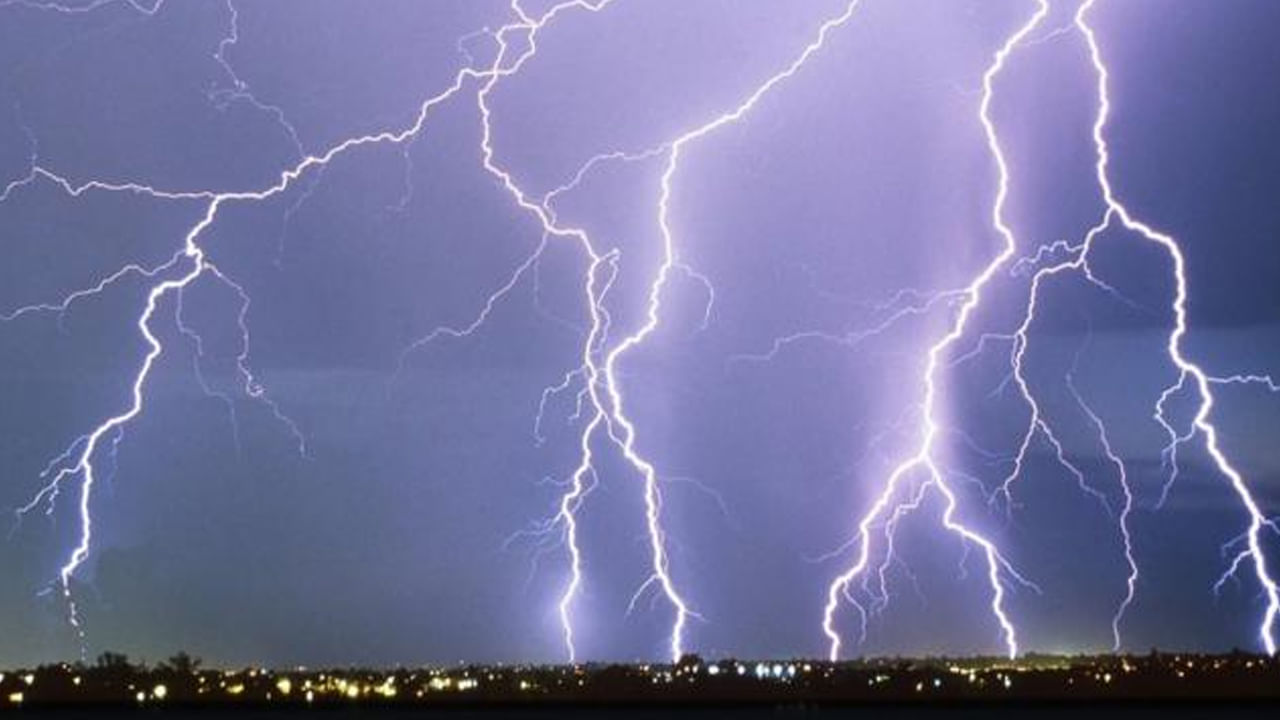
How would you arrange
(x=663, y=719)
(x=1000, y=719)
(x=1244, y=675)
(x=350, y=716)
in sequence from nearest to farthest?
(x=1000, y=719)
(x=663, y=719)
(x=350, y=716)
(x=1244, y=675)

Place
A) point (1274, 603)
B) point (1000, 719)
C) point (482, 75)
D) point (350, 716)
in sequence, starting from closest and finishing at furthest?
point (482, 75) < point (1274, 603) < point (1000, 719) < point (350, 716)

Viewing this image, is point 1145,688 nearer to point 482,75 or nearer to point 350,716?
point 350,716

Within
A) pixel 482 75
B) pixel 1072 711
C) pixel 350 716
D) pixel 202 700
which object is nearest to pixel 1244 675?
pixel 1072 711

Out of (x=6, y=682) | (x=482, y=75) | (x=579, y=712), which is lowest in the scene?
(x=482, y=75)

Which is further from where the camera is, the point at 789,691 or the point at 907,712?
the point at 789,691

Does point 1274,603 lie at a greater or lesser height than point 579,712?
lesser

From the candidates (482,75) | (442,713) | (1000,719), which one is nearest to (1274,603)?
(482,75)

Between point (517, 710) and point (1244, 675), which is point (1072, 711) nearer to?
point (1244, 675)

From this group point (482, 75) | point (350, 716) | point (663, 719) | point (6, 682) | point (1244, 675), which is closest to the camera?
point (482, 75)

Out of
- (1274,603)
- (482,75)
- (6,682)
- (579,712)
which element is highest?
(6,682)
